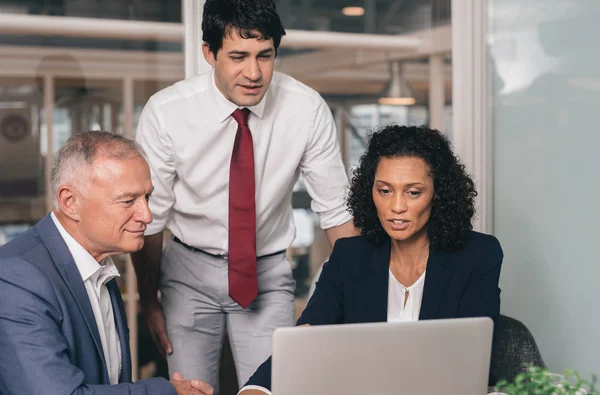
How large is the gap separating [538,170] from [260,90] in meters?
1.10

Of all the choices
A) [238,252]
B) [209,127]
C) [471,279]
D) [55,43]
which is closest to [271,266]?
[238,252]

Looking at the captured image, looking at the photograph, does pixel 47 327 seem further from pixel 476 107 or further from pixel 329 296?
pixel 476 107

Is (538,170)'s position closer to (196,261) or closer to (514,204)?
(514,204)

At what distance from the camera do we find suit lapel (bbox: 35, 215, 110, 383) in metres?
1.62

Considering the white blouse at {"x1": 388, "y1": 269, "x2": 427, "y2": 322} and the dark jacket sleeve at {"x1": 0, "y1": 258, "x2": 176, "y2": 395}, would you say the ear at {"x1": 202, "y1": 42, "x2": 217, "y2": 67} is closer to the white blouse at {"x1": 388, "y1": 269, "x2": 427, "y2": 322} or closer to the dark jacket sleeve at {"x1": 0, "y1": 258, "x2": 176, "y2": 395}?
the white blouse at {"x1": 388, "y1": 269, "x2": 427, "y2": 322}

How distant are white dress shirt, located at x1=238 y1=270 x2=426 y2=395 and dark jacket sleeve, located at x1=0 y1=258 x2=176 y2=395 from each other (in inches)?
29.6

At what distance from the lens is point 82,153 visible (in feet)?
5.44

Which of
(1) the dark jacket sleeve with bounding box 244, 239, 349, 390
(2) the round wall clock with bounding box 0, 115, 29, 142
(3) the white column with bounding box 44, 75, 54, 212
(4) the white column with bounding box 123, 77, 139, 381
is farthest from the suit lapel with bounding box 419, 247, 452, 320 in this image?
(2) the round wall clock with bounding box 0, 115, 29, 142

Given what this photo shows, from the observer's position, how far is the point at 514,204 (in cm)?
282

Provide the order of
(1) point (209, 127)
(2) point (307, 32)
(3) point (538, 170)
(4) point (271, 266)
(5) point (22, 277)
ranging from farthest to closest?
(2) point (307, 32), (3) point (538, 170), (4) point (271, 266), (1) point (209, 127), (5) point (22, 277)

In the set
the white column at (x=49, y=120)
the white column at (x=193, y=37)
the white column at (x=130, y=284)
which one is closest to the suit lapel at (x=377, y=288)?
the white column at (x=193, y=37)

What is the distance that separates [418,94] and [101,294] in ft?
6.55

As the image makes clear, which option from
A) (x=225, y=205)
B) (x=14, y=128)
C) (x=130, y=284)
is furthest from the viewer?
(x=130, y=284)

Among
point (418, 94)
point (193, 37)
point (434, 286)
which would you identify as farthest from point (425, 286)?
point (418, 94)
